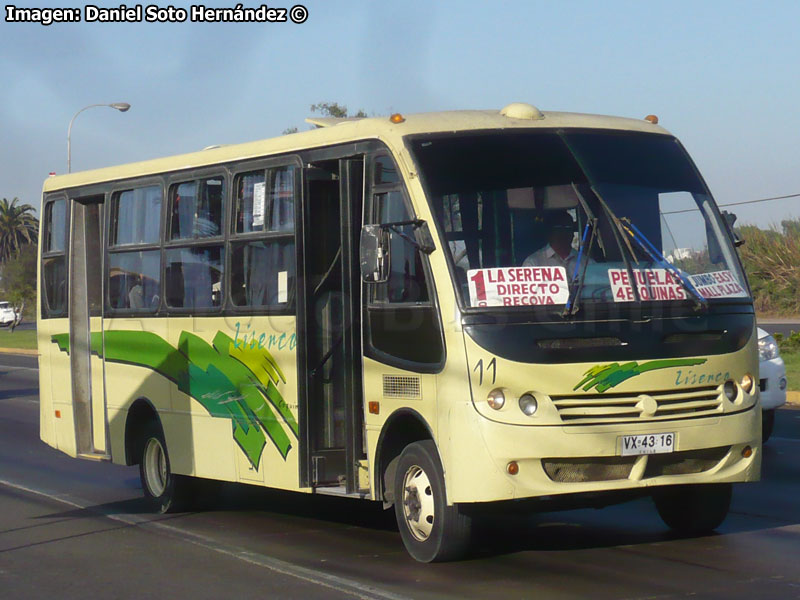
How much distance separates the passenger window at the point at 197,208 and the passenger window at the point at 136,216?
1.04ft

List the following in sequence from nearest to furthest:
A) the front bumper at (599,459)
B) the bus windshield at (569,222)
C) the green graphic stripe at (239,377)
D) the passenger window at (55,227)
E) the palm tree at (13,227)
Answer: the front bumper at (599,459)
the bus windshield at (569,222)
the green graphic stripe at (239,377)
the passenger window at (55,227)
the palm tree at (13,227)

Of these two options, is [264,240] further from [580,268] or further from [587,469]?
[587,469]

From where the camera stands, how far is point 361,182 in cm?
902

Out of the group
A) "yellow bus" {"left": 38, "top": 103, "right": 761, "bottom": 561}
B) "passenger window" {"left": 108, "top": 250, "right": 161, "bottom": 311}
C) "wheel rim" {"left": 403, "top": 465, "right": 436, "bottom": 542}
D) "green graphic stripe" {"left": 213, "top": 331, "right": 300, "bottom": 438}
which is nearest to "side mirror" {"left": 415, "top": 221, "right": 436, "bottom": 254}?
"yellow bus" {"left": 38, "top": 103, "right": 761, "bottom": 561}

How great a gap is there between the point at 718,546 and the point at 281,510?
161 inches

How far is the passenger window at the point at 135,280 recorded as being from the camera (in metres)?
11.4

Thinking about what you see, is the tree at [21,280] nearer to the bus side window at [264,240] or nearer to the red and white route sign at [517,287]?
the bus side window at [264,240]

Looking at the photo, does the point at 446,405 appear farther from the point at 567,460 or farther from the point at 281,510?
the point at 281,510

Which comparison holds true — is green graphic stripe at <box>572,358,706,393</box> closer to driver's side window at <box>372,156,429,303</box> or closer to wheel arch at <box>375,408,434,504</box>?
driver's side window at <box>372,156,429,303</box>

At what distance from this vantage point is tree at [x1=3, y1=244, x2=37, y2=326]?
7006 centimetres

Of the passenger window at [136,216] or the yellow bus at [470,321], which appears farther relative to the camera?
the passenger window at [136,216]

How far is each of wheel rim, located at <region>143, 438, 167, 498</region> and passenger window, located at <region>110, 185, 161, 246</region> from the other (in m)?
1.81

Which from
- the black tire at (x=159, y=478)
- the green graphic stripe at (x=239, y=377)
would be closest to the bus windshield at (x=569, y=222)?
the green graphic stripe at (x=239, y=377)

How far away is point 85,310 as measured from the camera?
1275 cm
